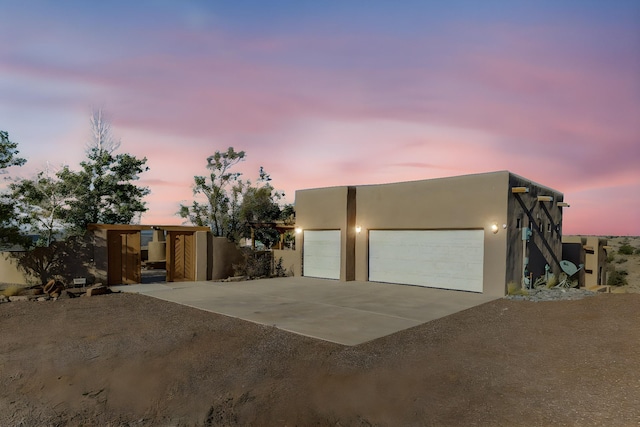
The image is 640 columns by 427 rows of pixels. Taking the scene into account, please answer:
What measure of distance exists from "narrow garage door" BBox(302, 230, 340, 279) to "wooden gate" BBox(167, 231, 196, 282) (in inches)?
208

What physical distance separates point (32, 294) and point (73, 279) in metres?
2.28

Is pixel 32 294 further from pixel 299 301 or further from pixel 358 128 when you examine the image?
pixel 358 128

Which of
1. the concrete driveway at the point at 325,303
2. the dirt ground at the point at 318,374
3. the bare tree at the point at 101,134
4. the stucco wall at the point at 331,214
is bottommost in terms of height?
the concrete driveway at the point at 325,303

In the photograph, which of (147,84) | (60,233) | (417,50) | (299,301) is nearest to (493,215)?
(417,50)

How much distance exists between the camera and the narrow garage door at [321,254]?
59.3 feet

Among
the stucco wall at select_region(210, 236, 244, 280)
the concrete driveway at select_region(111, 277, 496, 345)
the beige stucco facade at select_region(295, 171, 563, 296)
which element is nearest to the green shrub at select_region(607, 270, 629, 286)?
the beige stucco facade at select_region(295, 171, 563, 296)

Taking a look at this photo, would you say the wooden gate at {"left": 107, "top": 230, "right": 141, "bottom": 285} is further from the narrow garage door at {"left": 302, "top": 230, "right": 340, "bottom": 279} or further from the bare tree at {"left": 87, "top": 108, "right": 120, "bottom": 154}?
the narrow garage door at {"left": 302, "top": 230, "right": 340, "bottom": 279}

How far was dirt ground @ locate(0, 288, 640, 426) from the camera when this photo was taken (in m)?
4.49

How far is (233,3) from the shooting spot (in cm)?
1166

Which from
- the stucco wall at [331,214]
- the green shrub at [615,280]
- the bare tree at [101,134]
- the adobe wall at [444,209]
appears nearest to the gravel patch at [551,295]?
the adobe wall at [444,209]

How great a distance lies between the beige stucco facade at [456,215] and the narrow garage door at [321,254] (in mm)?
305

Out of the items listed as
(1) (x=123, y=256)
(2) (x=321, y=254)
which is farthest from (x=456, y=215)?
(1) (x=123, y=256)

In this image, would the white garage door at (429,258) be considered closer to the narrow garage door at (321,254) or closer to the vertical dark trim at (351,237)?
the vertical dark trim at (351,237)

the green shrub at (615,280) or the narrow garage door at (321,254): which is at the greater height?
the narrow garage door at (321,254)
